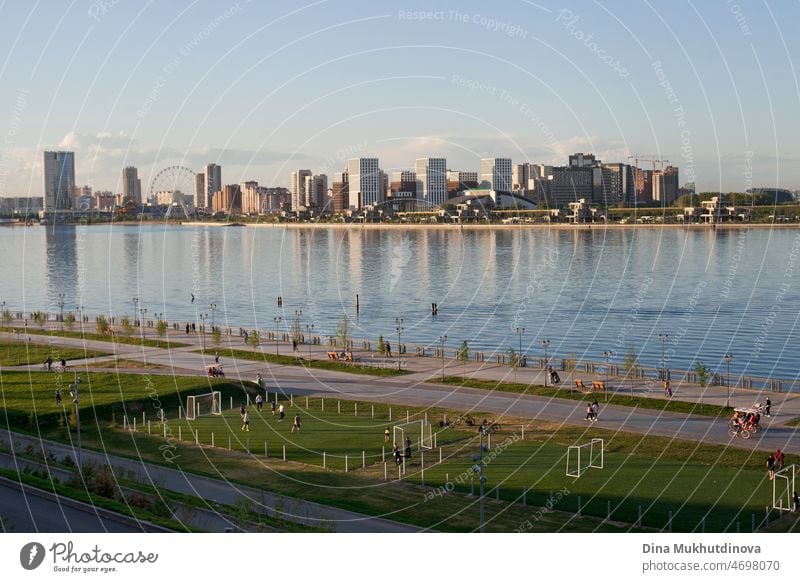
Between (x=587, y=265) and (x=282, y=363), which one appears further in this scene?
(x=587, y=265)

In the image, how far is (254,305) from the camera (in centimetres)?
5106

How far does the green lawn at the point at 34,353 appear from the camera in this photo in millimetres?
28789

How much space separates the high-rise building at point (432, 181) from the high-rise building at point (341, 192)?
511 inches

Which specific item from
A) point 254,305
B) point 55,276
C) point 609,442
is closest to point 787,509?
point 609,442

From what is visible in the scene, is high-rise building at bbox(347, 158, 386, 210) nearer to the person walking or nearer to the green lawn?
the green lawn

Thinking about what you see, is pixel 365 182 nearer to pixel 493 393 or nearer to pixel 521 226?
pixel 521 226

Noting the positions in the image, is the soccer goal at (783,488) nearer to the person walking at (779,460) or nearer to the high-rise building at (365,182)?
the person walking at (779,460)

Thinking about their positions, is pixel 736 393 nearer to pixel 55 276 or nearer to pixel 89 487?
pixel 89 487

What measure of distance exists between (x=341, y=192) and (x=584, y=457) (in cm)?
15516

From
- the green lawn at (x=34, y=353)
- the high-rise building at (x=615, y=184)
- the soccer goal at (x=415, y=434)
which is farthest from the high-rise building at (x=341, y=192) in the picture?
the soccer goal at (x=415, y=434)

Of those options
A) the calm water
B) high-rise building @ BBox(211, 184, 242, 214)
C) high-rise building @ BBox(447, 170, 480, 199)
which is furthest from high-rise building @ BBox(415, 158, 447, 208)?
the calm water

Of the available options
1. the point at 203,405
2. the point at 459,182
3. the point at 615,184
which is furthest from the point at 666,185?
the point at 203,405

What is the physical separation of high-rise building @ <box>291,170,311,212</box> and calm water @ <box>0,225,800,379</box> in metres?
75.6

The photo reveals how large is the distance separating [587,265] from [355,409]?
5147 cm
